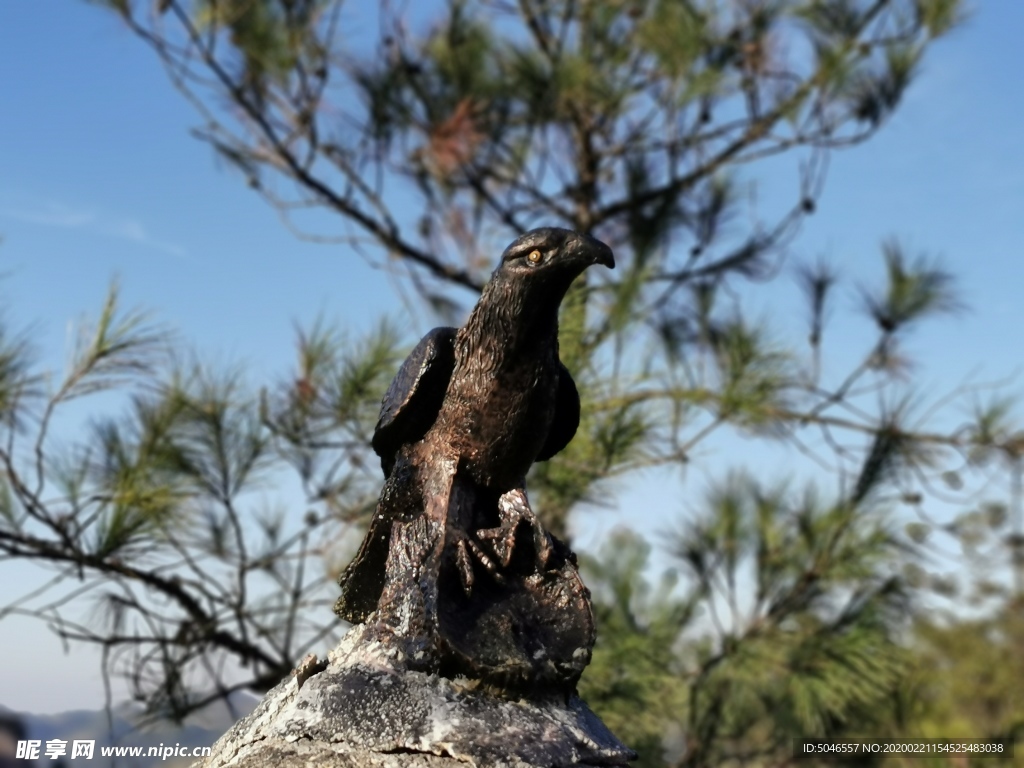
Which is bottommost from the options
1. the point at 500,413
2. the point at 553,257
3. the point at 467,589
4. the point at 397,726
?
the point at 397,726

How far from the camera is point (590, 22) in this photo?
4516 mm

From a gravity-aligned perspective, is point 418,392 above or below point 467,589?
above

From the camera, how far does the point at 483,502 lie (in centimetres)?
175

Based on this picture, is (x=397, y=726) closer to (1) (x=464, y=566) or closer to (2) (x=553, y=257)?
(1) (x=464, y=566)

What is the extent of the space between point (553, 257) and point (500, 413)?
245 mm

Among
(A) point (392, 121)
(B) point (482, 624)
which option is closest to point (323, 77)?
(A) point (392, 121)

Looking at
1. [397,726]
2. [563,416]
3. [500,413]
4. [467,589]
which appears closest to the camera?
[397,726]

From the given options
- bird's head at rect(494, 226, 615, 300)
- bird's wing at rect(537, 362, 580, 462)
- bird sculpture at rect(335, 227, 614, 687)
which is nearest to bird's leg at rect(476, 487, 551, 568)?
bird sculpture at rect(335, 227, 614, 687)

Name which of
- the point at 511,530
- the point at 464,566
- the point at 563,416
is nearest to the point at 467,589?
the point at 464,566

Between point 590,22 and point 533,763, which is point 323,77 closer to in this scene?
point 590,22

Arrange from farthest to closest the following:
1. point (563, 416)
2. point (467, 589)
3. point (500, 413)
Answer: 1. point (563, 416)
2. point (500, 413)
3. point (467, 589)

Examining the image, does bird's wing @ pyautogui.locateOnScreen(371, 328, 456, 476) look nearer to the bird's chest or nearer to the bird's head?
the bird's chest

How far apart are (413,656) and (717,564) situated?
2.57 metres

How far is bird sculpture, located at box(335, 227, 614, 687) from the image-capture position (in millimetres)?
1564
